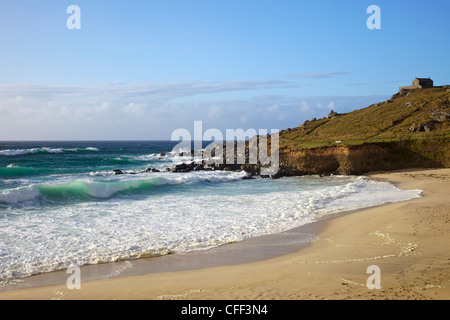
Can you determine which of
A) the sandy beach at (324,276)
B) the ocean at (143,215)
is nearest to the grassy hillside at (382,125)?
the ocean at (143,215)

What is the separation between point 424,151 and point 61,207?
27.2 meters

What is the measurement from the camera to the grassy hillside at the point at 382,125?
32.7 m

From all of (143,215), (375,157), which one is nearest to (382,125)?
(375,157)

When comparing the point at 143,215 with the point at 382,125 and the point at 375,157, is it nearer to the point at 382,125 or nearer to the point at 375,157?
the point at 375,157

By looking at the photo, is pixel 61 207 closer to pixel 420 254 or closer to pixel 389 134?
pixel 420 254

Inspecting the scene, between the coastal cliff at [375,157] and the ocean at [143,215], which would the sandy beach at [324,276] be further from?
the coastal cliff at [375,157]

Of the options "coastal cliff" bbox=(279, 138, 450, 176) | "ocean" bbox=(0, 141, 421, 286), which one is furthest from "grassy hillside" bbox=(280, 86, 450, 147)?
"ocean" bbox=(0, 141, 421, 286)

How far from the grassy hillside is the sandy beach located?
2250 centimetres

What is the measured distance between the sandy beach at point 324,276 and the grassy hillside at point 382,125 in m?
22.5

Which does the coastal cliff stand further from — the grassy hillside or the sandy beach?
the sandy beach

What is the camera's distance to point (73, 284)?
744 cm

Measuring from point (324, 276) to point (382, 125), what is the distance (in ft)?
114
